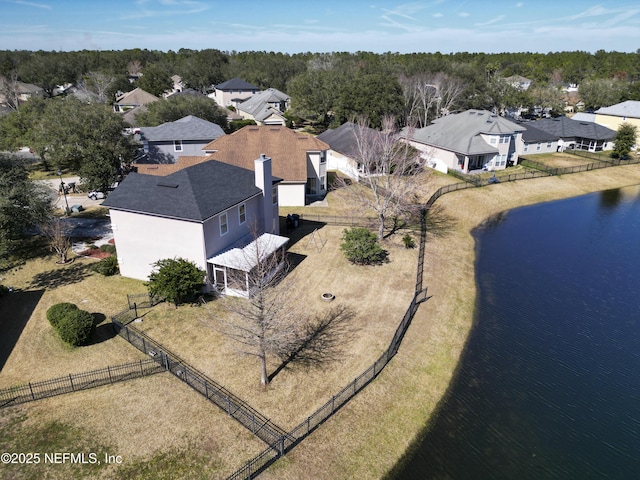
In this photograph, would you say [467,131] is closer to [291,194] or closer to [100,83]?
[291,194]

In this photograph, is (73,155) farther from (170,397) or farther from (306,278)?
(170,397)

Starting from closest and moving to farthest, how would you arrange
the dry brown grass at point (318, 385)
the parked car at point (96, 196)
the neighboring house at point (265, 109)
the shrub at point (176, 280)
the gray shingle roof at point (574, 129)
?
the dry brown grass at point (318, 385) < the shrub at point (176, 280) < the parked car at point (96, 196) < the gray shingle roof at point (574, 129) < the neighboring house at point (265, 109)

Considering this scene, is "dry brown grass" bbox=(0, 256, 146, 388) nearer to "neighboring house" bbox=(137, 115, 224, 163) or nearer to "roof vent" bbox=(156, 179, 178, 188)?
"roof vent" bbox=(156, 179, 178, 188)

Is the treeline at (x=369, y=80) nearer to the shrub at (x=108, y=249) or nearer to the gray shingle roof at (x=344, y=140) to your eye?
the gray shingle roof at (x=344, y=140)

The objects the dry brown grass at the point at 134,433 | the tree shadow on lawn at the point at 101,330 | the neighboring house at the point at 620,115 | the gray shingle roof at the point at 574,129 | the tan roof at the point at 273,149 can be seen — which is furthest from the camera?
the neighboring house at the point at 620,115

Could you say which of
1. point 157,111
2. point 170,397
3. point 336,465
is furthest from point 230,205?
point 157,111

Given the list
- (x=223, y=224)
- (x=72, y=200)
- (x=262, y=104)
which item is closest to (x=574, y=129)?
(x=262, y=104)

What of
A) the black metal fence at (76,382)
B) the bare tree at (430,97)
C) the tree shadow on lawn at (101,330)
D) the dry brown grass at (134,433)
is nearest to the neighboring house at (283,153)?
the tree shadow on lawn at (101,330)

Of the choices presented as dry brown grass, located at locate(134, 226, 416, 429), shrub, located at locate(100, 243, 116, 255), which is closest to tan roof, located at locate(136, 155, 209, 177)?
shrub, located at locate(100, 243, 116, 255)
